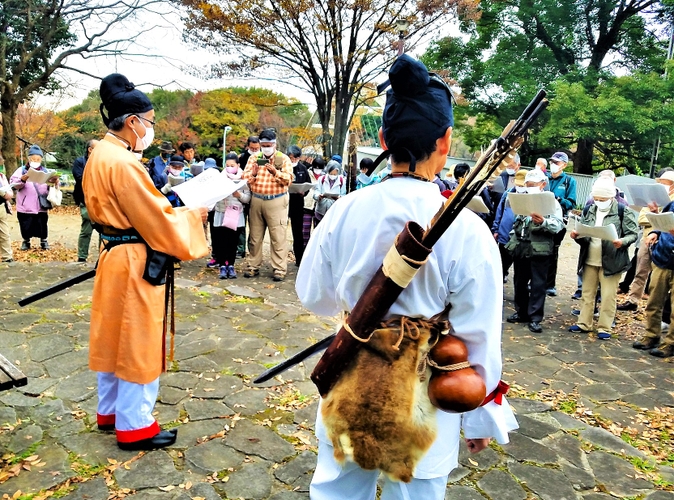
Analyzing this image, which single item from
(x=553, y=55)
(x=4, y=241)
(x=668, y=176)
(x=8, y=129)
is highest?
(x=553, y=55)

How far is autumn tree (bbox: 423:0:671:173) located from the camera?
1964 centimetres

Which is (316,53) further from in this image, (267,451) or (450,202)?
(450,202)

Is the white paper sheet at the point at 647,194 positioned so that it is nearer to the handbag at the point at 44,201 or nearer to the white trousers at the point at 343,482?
the white trousers at the point at 343,482

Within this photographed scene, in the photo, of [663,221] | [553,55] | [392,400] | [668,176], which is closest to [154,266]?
[392,400]

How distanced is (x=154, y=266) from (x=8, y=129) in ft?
58.3

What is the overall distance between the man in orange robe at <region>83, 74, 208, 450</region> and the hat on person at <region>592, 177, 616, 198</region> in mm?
5395

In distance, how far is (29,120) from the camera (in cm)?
2273

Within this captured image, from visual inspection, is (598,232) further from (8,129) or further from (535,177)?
(8,129)

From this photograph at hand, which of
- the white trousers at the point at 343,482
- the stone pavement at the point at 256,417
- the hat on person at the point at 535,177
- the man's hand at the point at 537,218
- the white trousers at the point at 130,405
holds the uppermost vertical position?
the hat on person at the point at 535,177

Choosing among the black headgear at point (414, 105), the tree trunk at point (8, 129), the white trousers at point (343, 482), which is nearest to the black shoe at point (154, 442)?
the white trousers at point (343, 482)

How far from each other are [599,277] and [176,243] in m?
5.62

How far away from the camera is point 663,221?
18.8ft

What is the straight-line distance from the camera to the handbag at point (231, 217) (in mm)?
8336

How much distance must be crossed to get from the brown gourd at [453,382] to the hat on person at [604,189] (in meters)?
5.58
